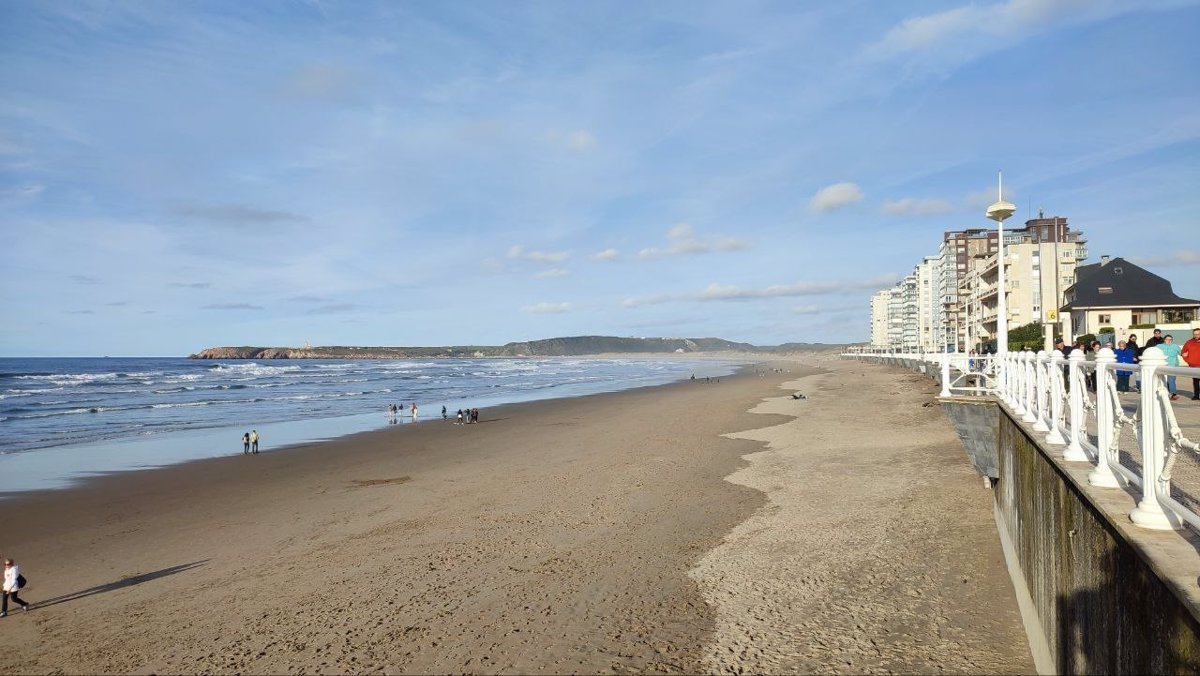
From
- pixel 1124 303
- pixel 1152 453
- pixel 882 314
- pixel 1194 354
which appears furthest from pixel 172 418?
pixel 882 314

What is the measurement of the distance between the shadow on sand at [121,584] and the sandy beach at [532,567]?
0.13ft

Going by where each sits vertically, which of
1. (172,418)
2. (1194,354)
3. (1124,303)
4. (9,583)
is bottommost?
(172,418)

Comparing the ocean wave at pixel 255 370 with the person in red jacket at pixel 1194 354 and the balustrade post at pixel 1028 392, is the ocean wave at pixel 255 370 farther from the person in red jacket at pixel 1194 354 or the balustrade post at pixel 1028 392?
the person in red jacket at pixel 1194 354

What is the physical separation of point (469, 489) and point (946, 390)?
10265 mm

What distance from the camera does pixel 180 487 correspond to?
1712 cm

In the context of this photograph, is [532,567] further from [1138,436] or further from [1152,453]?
[1152,453]

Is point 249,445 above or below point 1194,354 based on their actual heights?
below

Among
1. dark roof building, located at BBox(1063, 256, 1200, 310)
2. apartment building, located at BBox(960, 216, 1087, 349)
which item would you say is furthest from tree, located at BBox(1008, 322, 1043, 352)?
apartment building, located at BBox(960, 216, 1087, 349)

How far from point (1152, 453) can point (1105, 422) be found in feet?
4.17

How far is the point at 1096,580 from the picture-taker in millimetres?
4211

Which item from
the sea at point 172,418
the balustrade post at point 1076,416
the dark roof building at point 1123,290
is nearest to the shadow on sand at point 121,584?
the sea at point 172,418

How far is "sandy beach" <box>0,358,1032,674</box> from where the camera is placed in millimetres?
7242

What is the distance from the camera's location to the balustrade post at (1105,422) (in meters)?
4.74

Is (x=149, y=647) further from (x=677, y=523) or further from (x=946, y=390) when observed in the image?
(x=946, y=390)
